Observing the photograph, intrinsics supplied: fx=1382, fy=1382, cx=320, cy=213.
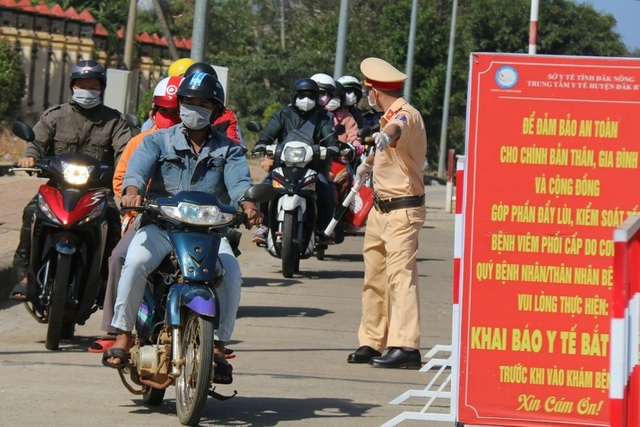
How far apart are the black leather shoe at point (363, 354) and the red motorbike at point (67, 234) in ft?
5.51

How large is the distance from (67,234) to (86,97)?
4.07 feet

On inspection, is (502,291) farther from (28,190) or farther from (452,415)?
(28,190)

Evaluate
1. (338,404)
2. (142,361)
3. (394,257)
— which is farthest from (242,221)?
(394,257)

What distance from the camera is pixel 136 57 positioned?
43969 mm

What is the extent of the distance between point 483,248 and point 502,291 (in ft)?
0.69

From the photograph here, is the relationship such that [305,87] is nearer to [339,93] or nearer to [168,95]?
[339,93]

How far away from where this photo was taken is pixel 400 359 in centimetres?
871

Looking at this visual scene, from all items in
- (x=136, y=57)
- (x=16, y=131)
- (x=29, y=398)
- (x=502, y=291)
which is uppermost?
(x=136, y=57)

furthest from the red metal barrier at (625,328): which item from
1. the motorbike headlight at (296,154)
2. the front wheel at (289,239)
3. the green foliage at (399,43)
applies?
the green foliage at (399,43)

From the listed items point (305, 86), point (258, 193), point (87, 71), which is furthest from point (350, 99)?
point (258, 193)

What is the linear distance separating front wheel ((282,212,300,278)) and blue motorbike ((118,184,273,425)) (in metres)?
6.41

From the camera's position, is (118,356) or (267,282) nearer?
(118,356)

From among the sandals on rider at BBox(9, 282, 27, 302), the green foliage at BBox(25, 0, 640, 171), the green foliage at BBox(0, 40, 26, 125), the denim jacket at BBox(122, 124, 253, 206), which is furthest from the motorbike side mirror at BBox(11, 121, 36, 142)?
the green foliage at BBox(25, 0, 640, 171)

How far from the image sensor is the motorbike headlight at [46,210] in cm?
849
